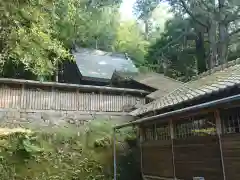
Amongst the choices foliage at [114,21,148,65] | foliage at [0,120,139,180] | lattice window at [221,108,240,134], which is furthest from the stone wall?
foliage at [114,21,148,65]

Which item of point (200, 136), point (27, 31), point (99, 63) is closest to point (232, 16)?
point (99, 63)

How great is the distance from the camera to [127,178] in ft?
44.2

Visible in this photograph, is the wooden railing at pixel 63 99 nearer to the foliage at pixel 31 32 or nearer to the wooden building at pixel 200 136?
the foliage at pixel 31 32

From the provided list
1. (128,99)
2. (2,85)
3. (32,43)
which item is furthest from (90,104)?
(32,43)

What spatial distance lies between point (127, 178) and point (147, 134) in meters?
2.30

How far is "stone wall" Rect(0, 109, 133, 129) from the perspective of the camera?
1561cm

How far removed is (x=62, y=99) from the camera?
690 inches

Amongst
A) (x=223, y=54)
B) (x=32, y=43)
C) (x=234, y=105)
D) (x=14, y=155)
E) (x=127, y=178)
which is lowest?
(x=127, y=178)

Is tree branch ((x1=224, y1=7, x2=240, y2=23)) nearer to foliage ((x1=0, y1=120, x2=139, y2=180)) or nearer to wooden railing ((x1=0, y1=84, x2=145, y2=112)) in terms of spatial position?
wooden railing ((x1=0, y1=84, x2=145, y2=112))

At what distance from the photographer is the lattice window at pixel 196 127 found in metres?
8.98

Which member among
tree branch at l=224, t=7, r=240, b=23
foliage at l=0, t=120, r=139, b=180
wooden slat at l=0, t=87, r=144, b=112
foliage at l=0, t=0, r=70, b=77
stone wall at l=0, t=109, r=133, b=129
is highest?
tree branch at l=224, t=7, r=240, b=23

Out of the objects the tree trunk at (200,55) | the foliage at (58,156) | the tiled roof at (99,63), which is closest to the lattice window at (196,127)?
the foliage at (58,156)

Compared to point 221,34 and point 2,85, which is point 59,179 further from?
point 221,34

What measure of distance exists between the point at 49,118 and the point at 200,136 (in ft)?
33.1
